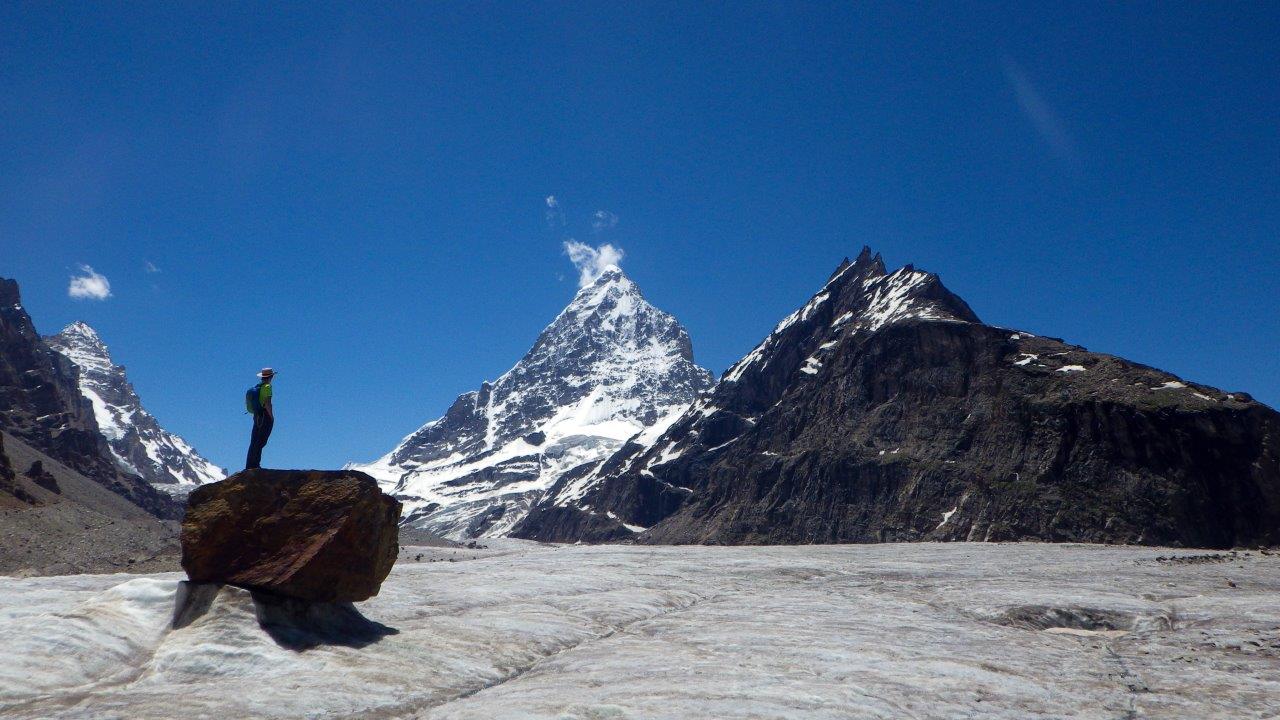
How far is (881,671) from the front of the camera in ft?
48.6

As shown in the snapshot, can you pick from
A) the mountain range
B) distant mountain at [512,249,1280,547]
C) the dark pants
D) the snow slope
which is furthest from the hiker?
distant mountain at [512,249,1280,547]

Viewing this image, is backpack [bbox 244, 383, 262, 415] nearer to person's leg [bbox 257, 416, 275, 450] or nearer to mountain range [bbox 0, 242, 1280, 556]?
person's leg [bbox 257, 416, 275, 450]

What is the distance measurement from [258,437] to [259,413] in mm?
556

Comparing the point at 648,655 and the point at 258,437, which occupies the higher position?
the point at 258,437

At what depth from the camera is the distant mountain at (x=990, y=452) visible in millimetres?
110188

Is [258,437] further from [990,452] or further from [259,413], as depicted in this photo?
[990,452]

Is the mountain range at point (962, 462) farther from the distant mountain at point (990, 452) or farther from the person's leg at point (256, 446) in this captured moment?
the person's leg at point (256, 446)

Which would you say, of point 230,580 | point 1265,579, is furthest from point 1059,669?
point 1265,579

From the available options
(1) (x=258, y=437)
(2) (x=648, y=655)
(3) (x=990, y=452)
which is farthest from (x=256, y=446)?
(3) (x=990, y=452)

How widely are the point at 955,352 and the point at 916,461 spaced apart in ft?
83.7

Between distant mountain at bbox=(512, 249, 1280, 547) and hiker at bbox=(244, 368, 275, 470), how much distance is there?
371ft

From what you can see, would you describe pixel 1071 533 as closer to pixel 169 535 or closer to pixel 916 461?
pixel 916 461

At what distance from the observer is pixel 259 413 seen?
18969 millimetres

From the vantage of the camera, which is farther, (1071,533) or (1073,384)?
(1073,384)
